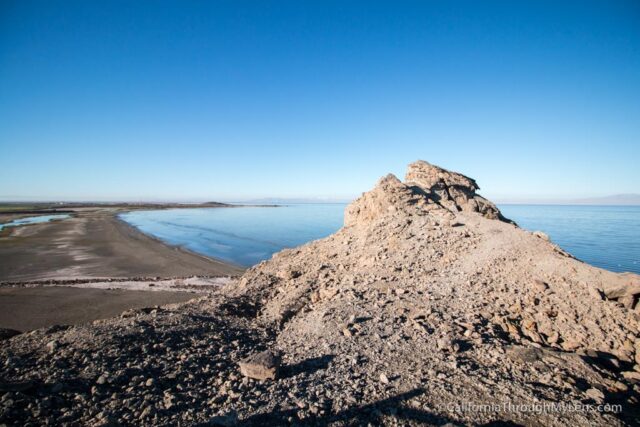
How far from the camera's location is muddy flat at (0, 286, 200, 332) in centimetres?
1433

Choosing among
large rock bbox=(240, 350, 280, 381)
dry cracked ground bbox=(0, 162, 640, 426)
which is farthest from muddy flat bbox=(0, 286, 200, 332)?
large rock bbox=(240, 350, 280, 381)

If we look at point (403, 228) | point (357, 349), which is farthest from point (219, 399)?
point (403, 228)

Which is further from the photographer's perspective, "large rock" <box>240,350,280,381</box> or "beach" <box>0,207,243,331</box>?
"beach" <box>0,207,243,331</box>

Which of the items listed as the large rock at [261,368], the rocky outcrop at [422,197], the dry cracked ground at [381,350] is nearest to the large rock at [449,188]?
the rocky outcrop at [422,197]

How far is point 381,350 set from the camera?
6746mm

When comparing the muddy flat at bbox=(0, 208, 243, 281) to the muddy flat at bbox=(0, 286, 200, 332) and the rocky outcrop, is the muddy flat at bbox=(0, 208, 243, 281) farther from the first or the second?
the rocky outcrop

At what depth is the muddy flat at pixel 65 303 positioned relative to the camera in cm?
1433

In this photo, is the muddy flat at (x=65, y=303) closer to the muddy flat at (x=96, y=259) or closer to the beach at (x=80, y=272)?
the beach at (x=80, y=272)

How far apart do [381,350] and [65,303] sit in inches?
718

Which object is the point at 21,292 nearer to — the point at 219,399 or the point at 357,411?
the point at 219,399

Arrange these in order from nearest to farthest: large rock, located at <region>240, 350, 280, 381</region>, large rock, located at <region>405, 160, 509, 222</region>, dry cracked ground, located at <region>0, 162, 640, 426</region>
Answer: dry cracked ground, located at <region>0, 162, 640, 426</region>
large rock, located at <region>240, 350, 280, 381</region>
large rock, located at <region>405, 160, 509, 222</region>

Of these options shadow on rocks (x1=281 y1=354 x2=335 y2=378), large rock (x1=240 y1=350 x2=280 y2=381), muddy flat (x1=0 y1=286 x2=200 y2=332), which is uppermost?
large rock (x1=240 y1=350 x2=280 y2=381)

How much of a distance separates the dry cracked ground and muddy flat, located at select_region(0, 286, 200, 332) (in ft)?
27.1

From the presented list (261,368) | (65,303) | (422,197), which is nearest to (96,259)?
(65,303)
